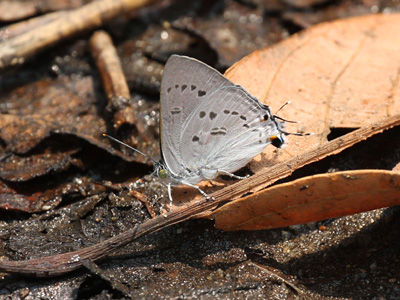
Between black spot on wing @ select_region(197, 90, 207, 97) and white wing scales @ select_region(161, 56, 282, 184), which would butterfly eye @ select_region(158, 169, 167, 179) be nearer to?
white wing scales @ select_region(161, 56, 282, 184)

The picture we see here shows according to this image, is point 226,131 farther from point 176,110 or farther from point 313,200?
point 313,200

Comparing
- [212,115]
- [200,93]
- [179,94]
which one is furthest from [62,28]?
[212,115]

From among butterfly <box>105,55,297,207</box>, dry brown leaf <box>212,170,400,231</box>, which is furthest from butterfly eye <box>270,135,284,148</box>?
dry brown leaf <box>212,170,400,231</box>

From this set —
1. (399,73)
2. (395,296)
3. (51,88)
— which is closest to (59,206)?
(51,88)

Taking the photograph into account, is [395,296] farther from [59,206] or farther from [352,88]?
[59,206]

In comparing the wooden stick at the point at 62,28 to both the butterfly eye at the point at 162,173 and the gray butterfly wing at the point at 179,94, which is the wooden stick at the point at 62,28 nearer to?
the gray butterfly wing at the point at 179,94
